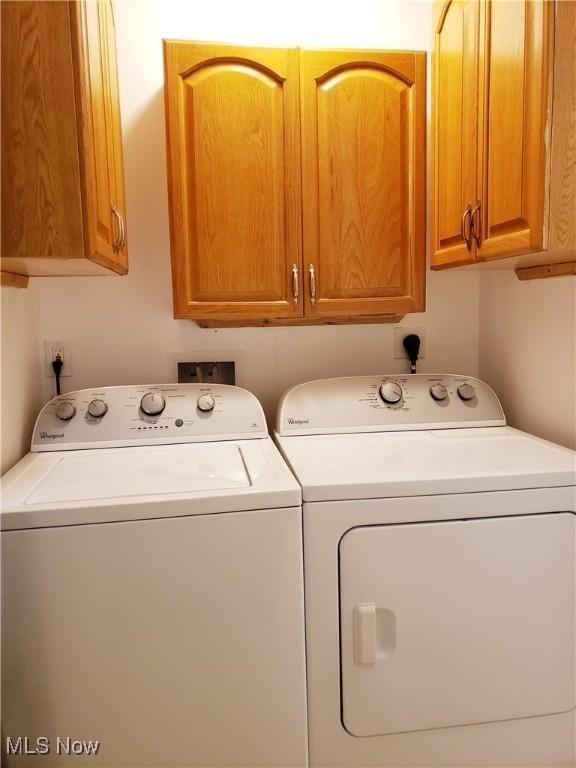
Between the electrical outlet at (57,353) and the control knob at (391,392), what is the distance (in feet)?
3.41

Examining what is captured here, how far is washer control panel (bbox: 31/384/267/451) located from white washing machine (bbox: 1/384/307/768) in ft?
1.24

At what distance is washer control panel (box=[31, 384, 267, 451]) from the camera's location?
5.63ft

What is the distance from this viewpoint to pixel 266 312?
176cm

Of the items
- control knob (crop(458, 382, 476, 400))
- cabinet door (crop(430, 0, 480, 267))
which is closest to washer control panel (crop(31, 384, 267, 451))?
control knob (crop(458, 382, 476, 400))

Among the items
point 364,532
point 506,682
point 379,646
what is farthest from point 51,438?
point 506,682

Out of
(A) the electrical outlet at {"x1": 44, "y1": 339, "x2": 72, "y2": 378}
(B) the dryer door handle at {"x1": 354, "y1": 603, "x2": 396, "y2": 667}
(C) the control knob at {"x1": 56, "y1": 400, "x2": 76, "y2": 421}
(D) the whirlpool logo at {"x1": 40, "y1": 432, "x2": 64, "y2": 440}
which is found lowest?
(B) the dryer door handle at {"x1": 354, "y1": 603, "x2": 396, "y2": 667}

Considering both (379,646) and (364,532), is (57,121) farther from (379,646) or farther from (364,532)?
(379,646)

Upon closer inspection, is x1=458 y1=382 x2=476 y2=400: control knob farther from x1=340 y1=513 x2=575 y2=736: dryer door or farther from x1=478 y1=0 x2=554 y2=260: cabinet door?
x1=340 y1=513 x2=575 y2=736: dryer door

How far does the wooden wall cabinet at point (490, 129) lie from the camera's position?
1.29 metres

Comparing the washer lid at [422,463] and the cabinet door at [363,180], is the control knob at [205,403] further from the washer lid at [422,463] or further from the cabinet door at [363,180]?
the cabinet door at [363,180]

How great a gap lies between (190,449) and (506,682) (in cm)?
100

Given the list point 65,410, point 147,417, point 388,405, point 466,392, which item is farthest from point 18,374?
point 466,392

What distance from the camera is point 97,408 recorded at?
1.75 meters

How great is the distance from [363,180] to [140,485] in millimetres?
1109
